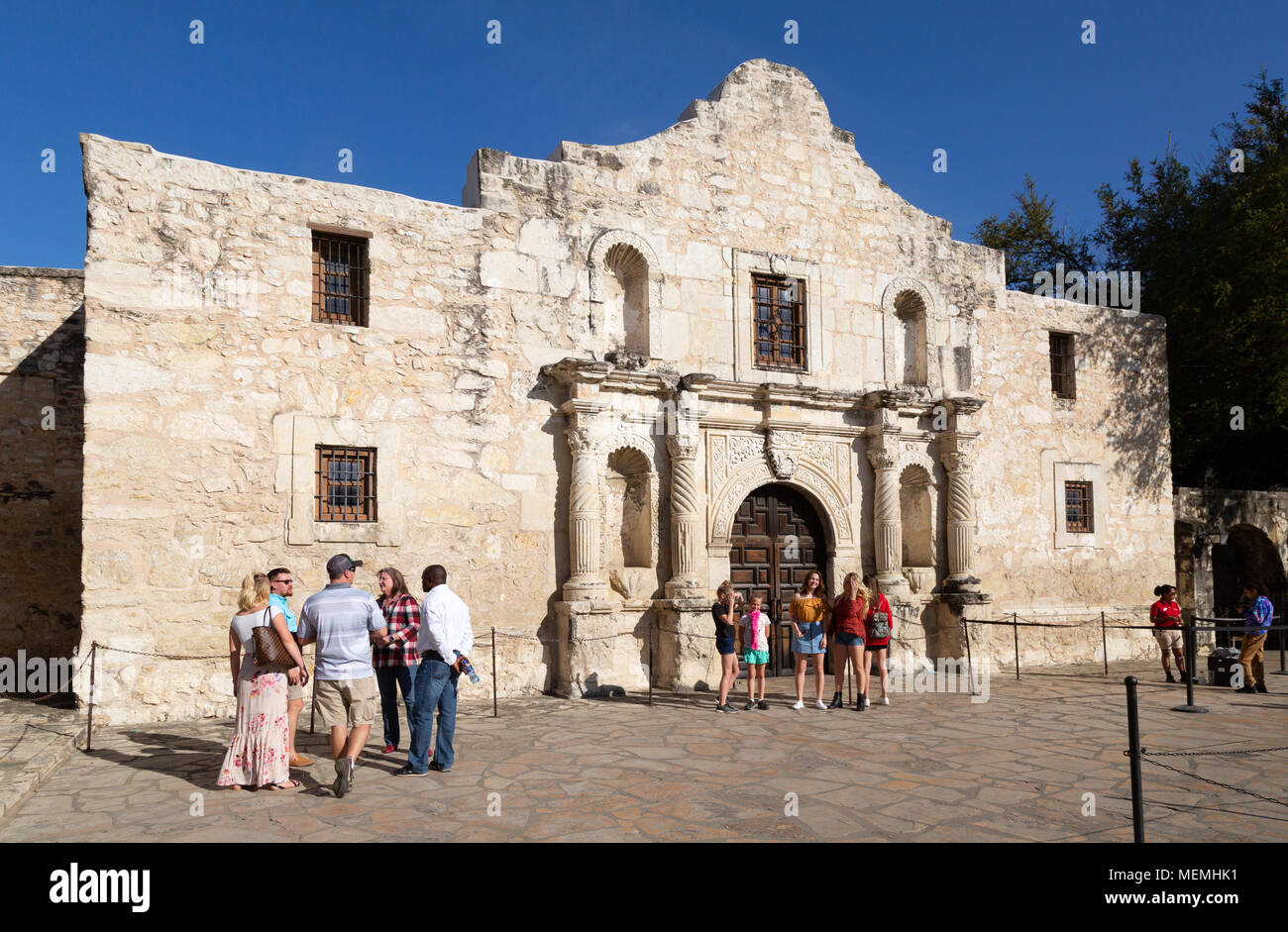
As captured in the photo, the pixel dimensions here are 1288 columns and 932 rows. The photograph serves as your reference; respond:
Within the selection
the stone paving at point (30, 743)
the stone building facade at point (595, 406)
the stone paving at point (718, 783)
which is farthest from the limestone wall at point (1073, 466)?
the stone paving at point (30, 743)

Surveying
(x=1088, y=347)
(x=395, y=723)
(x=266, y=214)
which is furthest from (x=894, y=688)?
(x=266, y=214)

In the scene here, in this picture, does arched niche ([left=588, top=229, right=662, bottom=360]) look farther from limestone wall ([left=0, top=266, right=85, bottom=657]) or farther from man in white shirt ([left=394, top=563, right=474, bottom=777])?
limestone wall ([left=0, top=266, right=85, bottom=657])

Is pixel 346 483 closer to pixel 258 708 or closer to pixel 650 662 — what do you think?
pixel 650 662

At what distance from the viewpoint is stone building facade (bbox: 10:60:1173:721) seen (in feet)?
30.8

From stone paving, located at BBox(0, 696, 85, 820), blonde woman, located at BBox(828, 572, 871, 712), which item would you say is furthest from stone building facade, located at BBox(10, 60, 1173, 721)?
blonde woman, located at BBox(828, 572, 871, 712)

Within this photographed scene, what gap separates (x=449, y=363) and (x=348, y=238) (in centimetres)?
176

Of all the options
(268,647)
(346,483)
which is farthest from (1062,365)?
(268,647)

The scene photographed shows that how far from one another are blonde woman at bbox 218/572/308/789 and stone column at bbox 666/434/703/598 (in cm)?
570

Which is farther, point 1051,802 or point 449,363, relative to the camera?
point 449,363

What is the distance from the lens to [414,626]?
7379mm

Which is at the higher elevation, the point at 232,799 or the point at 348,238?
the point at 348,238

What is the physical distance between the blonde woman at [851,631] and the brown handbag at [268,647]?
18.4ft

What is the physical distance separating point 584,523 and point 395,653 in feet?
12.6
